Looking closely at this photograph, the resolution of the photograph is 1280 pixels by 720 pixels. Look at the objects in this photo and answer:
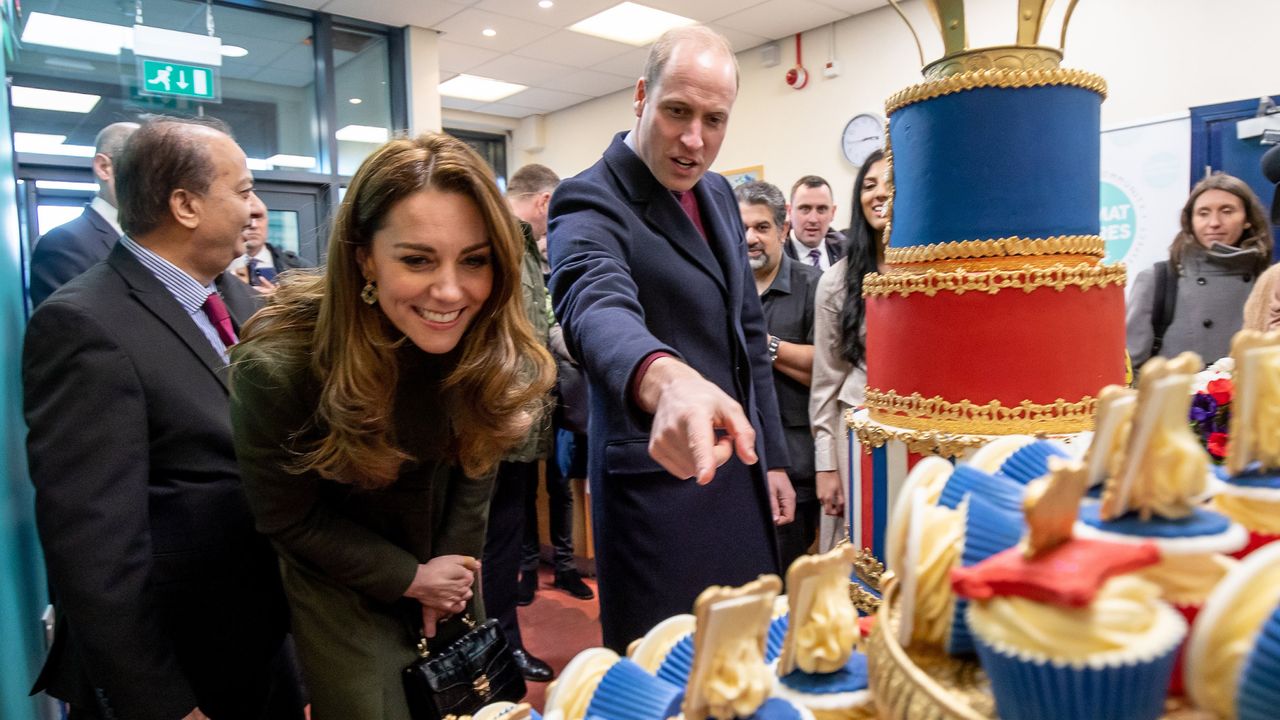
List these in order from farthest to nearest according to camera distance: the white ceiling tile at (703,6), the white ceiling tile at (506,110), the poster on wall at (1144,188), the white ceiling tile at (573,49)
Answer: the white ceiling tile at (506,110)
the white ceiling tile at (573,49)
the white ceiling tile at (703,6)
the poster on wall at (1144,188)

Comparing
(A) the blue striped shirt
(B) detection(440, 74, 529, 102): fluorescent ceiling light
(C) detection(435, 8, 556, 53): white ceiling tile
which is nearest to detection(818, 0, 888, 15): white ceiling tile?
(C) detection(435, 8, 556, 53): white ceiling tile

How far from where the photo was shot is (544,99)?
941 cm

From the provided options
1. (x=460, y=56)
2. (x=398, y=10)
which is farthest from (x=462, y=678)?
(x=460, y=56)

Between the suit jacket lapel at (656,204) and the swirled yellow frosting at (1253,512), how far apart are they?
1.17m

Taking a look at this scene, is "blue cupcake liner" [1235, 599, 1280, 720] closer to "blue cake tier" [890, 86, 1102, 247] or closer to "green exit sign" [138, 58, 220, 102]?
"blue cake tier" [890, 86, 1102, 247]

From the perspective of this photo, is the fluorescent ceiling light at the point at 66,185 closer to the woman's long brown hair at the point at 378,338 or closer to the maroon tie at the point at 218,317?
the maroon tie at the point at 218,317

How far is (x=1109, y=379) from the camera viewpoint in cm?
153

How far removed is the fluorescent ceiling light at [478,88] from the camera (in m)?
8.62

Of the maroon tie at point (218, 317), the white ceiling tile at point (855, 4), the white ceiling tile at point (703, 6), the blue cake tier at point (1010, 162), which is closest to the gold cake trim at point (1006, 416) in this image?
the blue cake tier at point (1010, 162)

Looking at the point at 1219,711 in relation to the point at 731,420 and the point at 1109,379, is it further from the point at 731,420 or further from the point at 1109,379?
the point at 1109,379

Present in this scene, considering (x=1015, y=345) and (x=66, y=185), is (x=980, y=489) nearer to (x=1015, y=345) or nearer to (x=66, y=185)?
(x=1015, y=345)

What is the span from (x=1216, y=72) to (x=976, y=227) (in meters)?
4.55

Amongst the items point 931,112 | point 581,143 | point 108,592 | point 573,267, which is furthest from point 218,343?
point 581,143

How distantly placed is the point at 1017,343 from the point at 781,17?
235 inches
